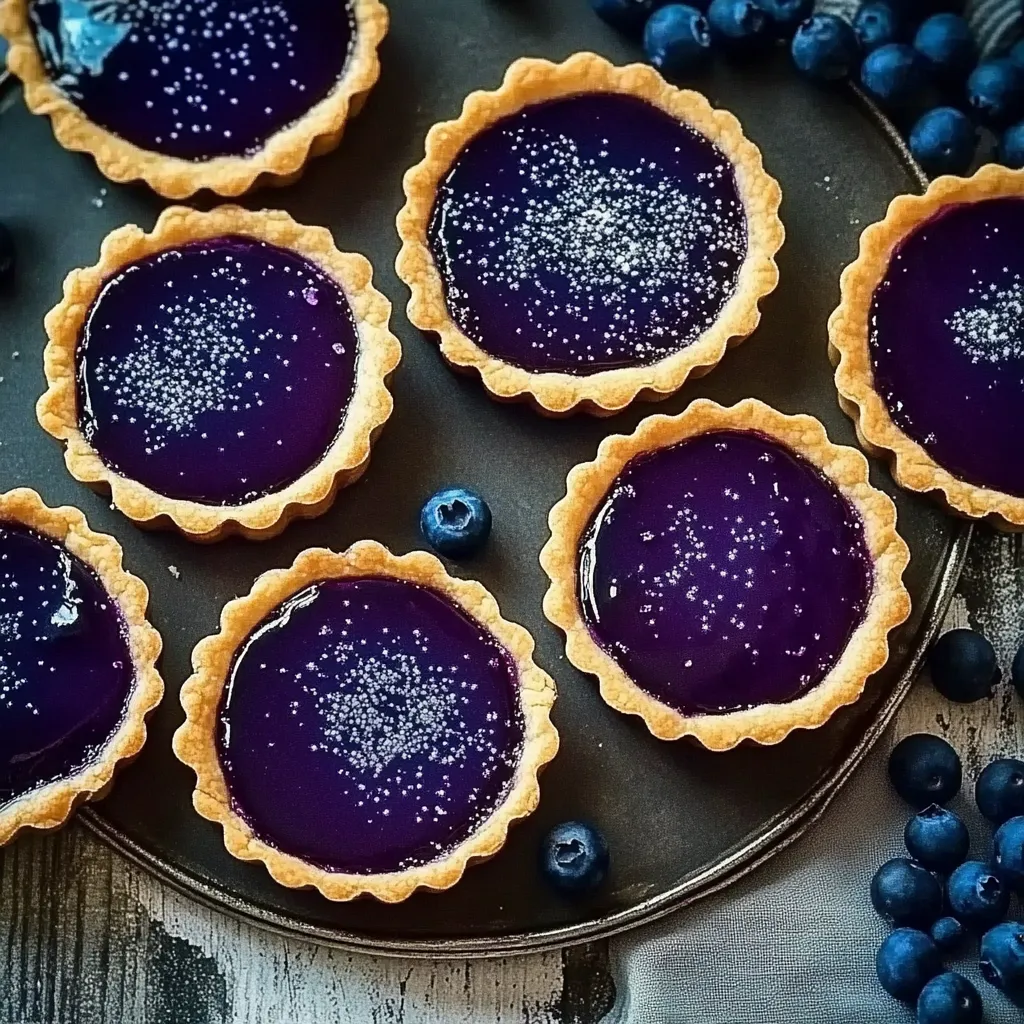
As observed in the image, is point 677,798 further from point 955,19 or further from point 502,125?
point 955,19

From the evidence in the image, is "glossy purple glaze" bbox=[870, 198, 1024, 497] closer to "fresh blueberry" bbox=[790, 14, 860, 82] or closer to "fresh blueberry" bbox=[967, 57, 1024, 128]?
"fresh blueberry" bbox=[967, 57, 1024, 128]

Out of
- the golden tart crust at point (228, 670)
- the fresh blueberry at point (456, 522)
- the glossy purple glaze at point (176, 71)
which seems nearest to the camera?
the golden tart crust at point (228, 670)

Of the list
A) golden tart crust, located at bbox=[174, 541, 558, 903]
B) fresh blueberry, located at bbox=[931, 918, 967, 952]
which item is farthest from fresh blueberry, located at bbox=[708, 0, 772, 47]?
fresh blueberry, located at bbox=[931, 918, 967, 952]

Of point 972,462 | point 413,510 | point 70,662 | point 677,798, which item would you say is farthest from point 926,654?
point 70,662

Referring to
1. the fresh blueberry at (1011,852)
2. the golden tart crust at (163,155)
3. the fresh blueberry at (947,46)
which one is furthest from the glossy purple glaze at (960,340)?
the golden tart crust at (163,155)

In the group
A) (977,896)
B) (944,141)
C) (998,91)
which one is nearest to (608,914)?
(977,896)

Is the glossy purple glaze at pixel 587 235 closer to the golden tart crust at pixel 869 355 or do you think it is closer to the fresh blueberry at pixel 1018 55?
the golden tart crust at pixel 869 355

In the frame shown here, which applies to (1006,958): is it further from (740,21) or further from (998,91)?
(740,21)

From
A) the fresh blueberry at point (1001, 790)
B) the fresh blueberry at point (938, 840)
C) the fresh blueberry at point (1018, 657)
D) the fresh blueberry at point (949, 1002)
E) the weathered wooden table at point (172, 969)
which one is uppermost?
the fresh blueberry at point (1018, 657)
